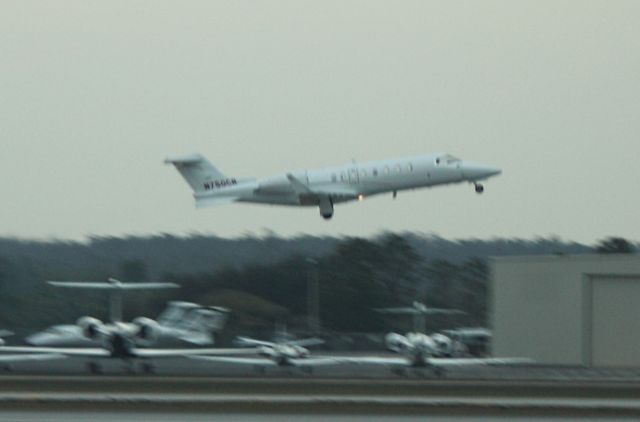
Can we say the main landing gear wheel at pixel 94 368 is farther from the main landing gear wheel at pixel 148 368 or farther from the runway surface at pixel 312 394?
the main landing gear wheel at pixel 148 368

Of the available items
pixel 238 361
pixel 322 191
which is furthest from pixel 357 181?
pixel 238 361

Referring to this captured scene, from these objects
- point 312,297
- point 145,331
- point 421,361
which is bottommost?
point 421,361

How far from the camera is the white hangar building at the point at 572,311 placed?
65375 mm

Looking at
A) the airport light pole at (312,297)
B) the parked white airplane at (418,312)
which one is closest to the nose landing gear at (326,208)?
the parked white airplane at (418,312)

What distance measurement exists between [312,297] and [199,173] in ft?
66.1

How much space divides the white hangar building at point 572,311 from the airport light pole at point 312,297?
20.4m

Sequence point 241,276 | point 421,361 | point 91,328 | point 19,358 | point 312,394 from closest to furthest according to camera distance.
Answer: point 312,394, point 19,358, point 421,361, point 91,328, point 241,276

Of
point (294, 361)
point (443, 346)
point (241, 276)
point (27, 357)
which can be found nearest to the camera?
point (27, 357)

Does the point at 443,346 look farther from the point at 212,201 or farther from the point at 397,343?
the point at 212,201

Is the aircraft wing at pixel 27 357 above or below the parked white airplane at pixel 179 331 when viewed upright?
below

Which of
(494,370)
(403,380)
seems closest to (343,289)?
(494,370)

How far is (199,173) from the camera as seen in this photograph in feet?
233

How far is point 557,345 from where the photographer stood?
66875 millimetres

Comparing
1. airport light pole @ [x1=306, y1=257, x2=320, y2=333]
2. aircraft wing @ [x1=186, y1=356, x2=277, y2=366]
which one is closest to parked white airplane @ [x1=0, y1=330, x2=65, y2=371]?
aircraft wing @ [x1=186, y1=356, x2=277, y2=366]
